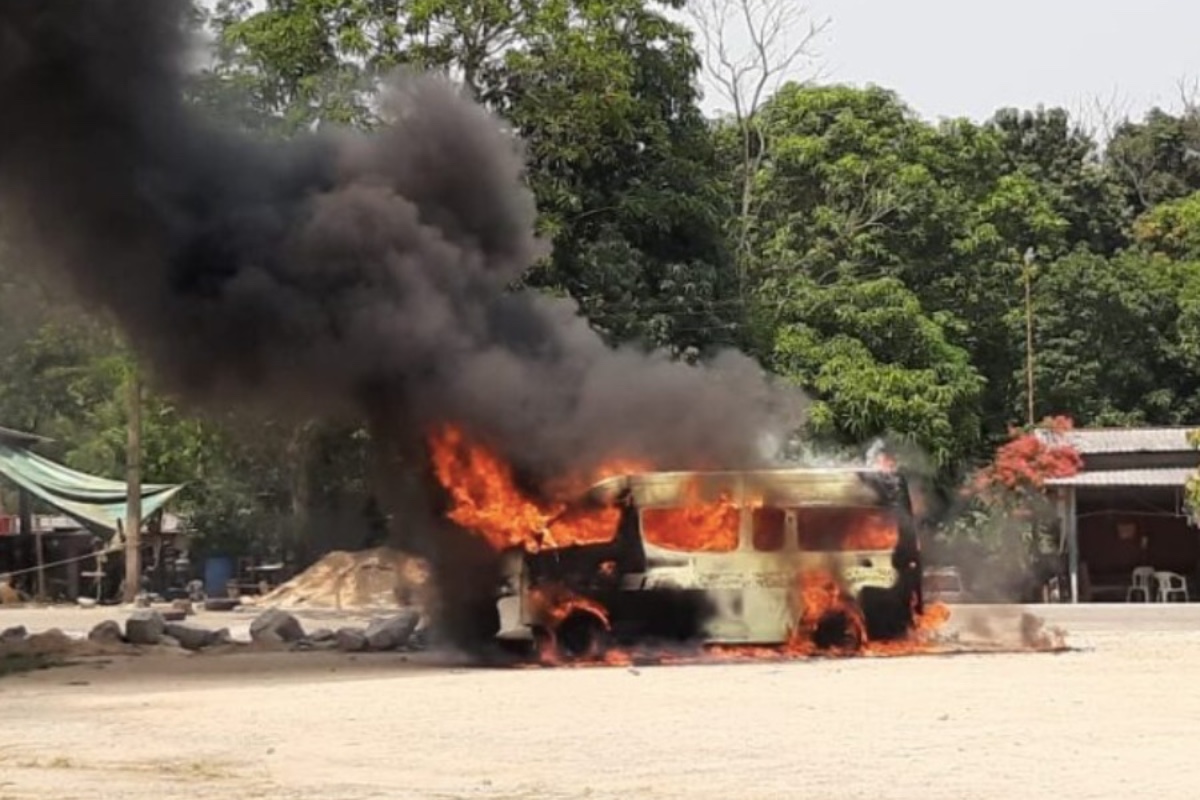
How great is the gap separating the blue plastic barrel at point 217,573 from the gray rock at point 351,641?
18377 millimetres

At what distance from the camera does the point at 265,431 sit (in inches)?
1046

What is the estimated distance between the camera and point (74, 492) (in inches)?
1500

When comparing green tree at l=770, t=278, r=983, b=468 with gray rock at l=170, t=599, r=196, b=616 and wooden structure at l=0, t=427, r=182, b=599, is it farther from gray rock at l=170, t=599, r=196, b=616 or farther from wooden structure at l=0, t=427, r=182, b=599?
wooden structure at l=0, t=427, r=182, b=599

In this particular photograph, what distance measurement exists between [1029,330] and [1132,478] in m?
6.65

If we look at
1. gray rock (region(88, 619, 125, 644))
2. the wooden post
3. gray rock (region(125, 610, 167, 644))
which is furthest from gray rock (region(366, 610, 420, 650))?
the wooden post

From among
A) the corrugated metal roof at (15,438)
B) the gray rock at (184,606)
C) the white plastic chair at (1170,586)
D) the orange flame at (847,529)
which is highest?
the corrugated metal roof at (15,438)

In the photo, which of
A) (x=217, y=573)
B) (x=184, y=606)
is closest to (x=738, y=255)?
(x=184, y=606)

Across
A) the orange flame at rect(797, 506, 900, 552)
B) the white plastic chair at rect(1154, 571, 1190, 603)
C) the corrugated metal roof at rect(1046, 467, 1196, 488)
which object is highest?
the corrugated metal roof at rect(1046, 467, 1196, 488)

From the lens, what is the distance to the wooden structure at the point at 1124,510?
116 ft

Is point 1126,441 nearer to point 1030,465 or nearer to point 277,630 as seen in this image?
point 1030,465

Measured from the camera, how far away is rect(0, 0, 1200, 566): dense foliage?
3105 cm

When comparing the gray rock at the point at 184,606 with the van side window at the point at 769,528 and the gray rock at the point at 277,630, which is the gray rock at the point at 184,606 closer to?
the gray rock at the point at 277,630

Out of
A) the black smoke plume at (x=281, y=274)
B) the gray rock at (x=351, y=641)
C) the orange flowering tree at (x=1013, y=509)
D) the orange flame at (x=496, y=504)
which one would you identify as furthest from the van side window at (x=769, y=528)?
the orange flowering tree at (x=1013, y=509)

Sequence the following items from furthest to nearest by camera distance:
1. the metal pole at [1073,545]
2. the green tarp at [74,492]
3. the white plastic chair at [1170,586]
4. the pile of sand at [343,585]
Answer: the green tarp at [74,492] < the white plastic chair at [1170,586] < the pile of sand at [343,585] < the metal pole at [1073,545]
